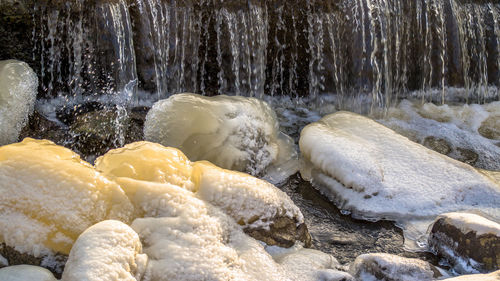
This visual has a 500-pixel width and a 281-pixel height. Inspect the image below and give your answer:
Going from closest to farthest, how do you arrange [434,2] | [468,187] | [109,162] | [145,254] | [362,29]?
[145,254] < [109,162] < [468,187] < [362,29] < [434,2]

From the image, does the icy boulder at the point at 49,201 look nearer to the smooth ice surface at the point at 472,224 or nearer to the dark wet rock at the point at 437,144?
the smooth ice surface at the point at 472,224

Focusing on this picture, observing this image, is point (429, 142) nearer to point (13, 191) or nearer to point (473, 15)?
point (473, 15)

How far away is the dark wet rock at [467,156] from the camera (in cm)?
527

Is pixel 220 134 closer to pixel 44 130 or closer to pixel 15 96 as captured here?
pixel 44 130

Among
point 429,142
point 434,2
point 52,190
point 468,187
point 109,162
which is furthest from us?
point 434,2

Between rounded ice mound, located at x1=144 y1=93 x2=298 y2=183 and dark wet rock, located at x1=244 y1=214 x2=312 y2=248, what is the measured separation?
3.79 feet

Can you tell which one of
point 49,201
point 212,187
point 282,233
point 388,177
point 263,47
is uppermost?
point 263,47

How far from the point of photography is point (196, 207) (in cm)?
307

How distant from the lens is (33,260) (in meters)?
2.77

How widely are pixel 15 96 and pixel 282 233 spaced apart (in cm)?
296

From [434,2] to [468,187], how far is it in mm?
2985

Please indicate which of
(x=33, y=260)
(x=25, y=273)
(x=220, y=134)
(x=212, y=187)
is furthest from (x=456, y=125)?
(x=25, y=273)

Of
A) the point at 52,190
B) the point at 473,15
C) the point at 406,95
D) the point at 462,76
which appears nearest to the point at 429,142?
the point at 406,95

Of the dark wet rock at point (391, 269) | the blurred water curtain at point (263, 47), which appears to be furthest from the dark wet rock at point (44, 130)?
the dark wet rock at point (391, 269)
